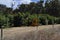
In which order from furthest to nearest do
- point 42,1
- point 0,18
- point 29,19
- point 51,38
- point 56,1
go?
point 42,1
point 56,1
point 29,19
point 0,18
point 51,38

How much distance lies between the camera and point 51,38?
12398mm

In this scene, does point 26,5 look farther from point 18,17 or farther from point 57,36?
point 57,36

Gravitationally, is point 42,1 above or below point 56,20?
above

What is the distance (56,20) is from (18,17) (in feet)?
26.9

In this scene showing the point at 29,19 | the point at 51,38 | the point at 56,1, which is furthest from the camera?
the point at 56,1

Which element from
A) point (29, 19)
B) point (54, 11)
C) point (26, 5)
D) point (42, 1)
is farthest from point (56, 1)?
point (29, 19)

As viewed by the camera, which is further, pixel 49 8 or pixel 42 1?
pixel 42 1

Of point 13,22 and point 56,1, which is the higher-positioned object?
point 56,1

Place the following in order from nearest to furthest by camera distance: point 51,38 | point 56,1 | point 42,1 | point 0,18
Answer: point 51,38 → point 0,18 → point 56,1 → point 42,1

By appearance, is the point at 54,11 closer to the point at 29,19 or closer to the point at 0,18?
the point at 29,19

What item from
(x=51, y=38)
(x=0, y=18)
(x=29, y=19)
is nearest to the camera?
(x=51, y=38)

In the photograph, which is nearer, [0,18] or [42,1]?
[0,18]

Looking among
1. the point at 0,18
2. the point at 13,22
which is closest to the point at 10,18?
the point at 13,22

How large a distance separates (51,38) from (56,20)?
27821 millimetres
